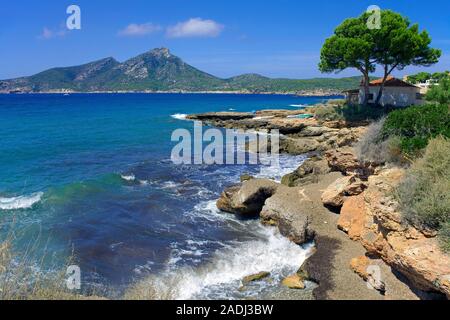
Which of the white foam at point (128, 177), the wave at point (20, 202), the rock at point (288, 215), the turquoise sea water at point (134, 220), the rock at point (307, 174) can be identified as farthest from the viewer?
the white foam at point (128, 177)

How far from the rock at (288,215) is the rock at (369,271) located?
2970 mm

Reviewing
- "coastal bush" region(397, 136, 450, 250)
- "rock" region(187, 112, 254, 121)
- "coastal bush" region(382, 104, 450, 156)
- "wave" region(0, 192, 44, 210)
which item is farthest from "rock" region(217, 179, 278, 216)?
"rock" region(187, 112, 254, 121)

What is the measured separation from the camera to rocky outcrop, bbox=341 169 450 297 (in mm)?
8945

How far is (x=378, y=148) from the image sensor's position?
1670cm

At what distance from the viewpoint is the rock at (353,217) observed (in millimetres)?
14188

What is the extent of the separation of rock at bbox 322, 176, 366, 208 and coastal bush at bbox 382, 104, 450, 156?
242 centimetres

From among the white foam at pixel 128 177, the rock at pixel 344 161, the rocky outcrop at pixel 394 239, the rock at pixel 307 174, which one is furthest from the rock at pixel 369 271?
the white foam at pixel 128 177

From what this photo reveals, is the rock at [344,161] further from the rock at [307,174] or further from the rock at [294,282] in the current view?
the rock at [294,282]

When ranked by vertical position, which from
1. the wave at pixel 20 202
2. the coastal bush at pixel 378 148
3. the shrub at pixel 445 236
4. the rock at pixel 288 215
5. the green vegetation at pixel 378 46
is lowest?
the wave at pixel 20 202

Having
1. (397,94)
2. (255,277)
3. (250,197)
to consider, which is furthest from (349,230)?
(397,94)

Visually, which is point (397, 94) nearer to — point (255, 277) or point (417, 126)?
point (417, 126)

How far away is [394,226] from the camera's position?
1098cm
